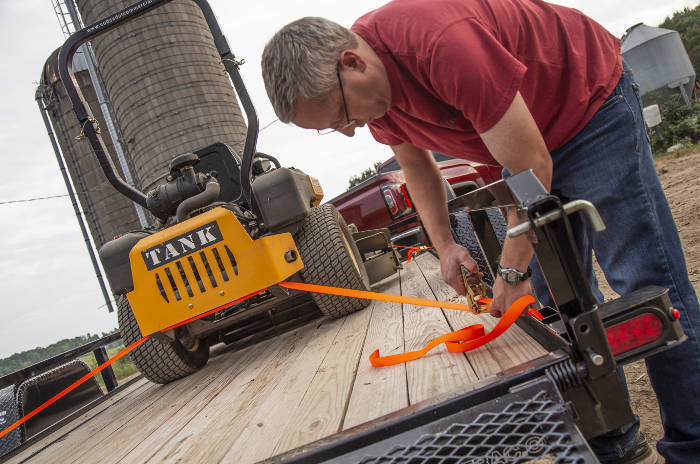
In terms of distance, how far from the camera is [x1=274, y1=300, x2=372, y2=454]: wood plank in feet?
4.09

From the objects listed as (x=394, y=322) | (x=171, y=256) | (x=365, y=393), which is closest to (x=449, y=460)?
(x=365, y=393)

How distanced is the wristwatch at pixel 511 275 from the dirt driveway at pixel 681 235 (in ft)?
3.67

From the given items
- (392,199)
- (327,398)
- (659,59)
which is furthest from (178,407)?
(659,59)

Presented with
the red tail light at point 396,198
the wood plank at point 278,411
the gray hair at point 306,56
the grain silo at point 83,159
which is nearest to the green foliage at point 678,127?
the red tail light at point 396,198

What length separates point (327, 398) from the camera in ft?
4.94

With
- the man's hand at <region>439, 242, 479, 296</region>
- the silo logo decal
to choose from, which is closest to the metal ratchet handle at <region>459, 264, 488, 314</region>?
the man's hand at <region>439, 242, 479, 296</region>

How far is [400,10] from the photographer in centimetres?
126

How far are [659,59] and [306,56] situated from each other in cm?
2920

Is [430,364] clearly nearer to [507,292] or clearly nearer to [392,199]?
[507,292]

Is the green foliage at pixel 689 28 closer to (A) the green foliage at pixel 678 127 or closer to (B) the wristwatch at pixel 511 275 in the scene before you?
(A) the green foliage at pixel 678 127

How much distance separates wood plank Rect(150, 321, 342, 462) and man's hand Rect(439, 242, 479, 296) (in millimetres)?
824

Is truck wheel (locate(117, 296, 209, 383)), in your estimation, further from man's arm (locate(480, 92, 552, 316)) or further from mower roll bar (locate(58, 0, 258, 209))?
man's arm (locate(480, 92, 552, 316))

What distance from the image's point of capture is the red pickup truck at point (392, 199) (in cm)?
495

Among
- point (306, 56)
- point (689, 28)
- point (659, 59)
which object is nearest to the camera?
point (306, 56)
